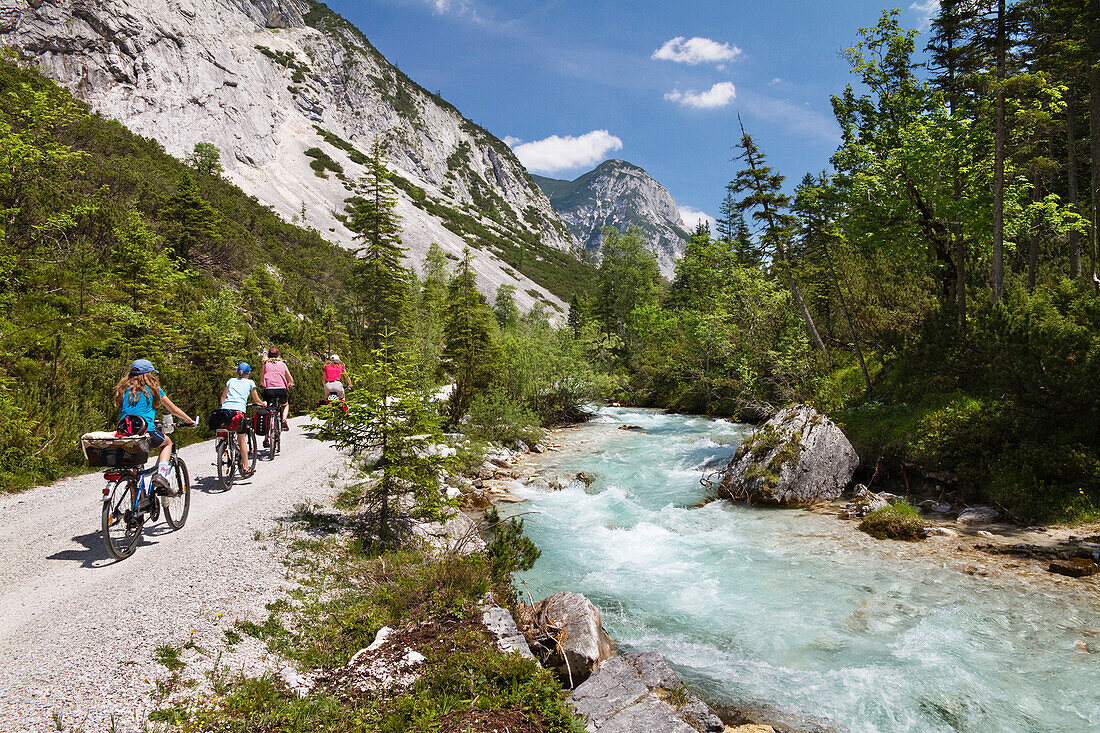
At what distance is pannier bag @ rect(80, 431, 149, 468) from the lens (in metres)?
5.91

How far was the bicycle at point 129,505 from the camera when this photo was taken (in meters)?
5.88

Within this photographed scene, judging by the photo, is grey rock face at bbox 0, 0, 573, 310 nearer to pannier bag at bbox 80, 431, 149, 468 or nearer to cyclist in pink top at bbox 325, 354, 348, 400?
cyclist in pink top at bbox 325, 354, 348, 400

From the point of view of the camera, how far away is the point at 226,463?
370 inches

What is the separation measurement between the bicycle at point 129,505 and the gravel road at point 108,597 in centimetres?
20

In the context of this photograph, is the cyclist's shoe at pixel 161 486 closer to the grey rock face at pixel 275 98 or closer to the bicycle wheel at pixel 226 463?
the bicycle wheel at pixel 226 463

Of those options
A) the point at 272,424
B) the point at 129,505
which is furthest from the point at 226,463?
the point at 129,505

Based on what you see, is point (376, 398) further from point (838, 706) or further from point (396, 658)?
point (838, 706)

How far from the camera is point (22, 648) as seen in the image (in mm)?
4188

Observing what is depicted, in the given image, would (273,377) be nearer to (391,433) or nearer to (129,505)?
(129,505)

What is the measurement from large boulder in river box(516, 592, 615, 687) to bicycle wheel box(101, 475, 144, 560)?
4.88 meters

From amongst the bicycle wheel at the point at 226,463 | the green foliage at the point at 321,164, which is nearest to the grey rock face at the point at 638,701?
the bicycle wheel at the point at 226,463

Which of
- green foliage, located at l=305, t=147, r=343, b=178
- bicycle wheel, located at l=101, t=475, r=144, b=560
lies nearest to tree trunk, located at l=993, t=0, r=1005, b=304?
bicycle wheel, located at l=101, t=475, r=144, b=560

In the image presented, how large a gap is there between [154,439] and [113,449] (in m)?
0.48

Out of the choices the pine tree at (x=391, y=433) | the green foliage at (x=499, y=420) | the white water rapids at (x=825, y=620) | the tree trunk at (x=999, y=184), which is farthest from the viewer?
the green foliage at (x=499, y=420)
